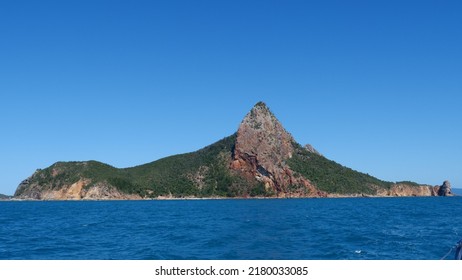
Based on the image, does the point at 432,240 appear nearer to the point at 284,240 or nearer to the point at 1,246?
the point at 284,240

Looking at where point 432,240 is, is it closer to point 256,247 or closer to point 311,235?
point 311,235

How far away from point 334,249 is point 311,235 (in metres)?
11.3

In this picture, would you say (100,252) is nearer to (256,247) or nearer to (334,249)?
(256,247)

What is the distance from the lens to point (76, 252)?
4203 centimetres
